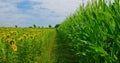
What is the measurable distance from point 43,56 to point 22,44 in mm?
1699

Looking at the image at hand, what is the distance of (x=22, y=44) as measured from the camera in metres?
8.20

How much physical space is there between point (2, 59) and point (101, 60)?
2.95 meters

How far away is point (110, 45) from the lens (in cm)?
421

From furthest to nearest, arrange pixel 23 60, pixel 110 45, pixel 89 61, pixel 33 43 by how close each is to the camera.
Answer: pixel 33 43 → pixel 23 60 → pixel 89 61 → pixel 110 45

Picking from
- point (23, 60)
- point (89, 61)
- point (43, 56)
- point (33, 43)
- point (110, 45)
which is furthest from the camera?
point (43, 56)

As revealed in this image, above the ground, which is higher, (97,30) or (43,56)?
(97,30)

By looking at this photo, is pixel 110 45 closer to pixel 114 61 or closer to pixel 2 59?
pixel 114 61

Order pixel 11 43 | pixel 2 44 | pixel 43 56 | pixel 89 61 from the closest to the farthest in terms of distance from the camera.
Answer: pixel 89 61
pixel 2 44
pixel 11 43
pixel 43 56

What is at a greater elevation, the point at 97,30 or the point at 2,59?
the point at 97,30

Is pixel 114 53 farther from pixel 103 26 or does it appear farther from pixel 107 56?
pixel 103 26

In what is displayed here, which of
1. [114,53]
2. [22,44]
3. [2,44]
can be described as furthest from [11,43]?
[114,53]

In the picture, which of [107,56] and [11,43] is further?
[11,43]

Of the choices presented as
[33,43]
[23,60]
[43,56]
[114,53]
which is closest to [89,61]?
[114,53]

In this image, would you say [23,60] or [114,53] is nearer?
[114,53]
